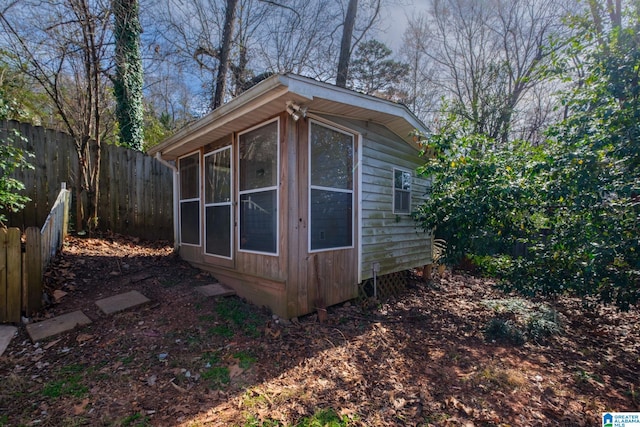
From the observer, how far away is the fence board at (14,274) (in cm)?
321

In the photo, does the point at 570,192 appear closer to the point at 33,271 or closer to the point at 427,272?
the point at 427,272

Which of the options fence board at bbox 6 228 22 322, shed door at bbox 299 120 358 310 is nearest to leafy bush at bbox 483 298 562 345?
shed door at bbox 299 120 358 310

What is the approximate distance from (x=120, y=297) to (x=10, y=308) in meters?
1.01

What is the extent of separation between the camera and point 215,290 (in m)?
4.27

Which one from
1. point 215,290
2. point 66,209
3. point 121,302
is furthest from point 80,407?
point 66,209

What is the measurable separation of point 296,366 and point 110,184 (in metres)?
6.10

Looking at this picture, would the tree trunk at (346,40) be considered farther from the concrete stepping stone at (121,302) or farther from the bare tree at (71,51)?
the concrete stepping stone at (121,302)

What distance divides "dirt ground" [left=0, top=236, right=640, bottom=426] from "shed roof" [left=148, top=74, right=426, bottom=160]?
7.81 feet

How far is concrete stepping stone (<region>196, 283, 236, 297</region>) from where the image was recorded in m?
4.13

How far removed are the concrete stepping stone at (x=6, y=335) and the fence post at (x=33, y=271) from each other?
7.7 inches

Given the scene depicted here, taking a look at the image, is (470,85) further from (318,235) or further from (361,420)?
(361,420)

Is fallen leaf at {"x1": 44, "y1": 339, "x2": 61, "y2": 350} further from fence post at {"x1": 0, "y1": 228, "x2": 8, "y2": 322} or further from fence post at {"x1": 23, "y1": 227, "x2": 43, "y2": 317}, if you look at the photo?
fence post at {"x1": 0, "y1": 228, "x2": 8, "y2": 322}

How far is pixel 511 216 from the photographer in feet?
13.9

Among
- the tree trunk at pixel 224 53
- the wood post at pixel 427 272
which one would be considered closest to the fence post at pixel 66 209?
the tree trunk at pixel 224 53
